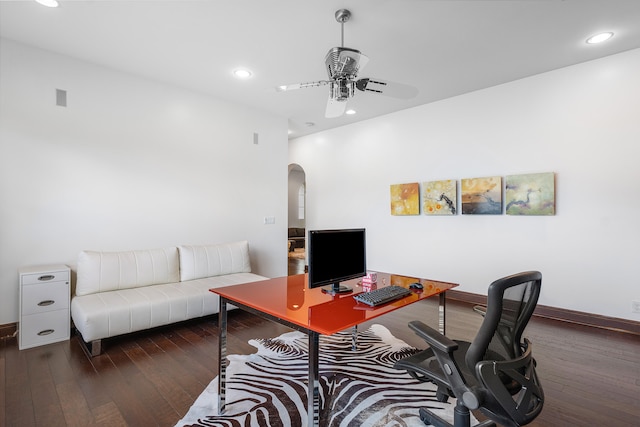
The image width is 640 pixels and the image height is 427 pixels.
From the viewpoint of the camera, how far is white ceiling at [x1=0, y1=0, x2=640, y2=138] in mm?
2492

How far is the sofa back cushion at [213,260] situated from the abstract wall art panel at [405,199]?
2.51 m

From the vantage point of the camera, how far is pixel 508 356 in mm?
1414

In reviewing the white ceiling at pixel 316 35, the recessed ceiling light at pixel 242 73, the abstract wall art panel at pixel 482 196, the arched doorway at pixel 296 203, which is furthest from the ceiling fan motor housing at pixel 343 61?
the arched doorway at pixel 296 203

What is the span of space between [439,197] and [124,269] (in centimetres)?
420

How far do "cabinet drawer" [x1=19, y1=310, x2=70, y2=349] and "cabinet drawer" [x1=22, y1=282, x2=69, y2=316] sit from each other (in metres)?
0.05

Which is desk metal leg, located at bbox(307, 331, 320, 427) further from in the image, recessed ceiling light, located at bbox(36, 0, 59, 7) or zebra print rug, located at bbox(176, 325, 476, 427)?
recessed ceiling light, located at bbox(36, 0, 59, 7)

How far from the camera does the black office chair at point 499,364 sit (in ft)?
4.10

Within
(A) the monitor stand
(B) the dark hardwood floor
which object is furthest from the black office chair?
(B) the dark hardwood floor

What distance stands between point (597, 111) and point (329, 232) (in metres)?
3.50

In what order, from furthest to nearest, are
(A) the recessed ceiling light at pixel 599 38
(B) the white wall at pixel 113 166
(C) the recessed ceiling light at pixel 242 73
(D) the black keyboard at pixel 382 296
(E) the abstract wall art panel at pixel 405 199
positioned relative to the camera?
(E) the abstract wall art panel at pixel 405 199 < (C) the recessed ceiling light at pixel 242 73 < (B) the white wall at pixel 113 166 < (A) the recessed ceiling light at pixel 599 38 < (D) the black keyboard at pixel 382 296

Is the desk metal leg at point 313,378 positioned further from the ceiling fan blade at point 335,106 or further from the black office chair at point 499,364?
the ceiling fan blade at point 335,106

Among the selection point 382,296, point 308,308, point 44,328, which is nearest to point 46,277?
point 44,328

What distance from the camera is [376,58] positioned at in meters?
3.30

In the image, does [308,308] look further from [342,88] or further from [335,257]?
[342,88]
